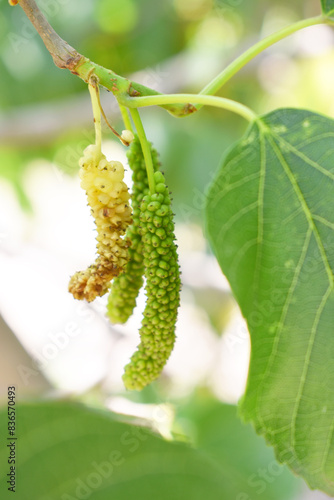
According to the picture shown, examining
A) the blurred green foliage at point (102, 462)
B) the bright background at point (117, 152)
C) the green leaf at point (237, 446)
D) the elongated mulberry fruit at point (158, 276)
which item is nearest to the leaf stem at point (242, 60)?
the elongated mulberry fruit at point (158, 276)

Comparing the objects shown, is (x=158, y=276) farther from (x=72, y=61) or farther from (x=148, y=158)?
(x=72, y=61)

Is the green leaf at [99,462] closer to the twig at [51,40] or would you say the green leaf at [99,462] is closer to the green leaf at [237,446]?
the twig at [51,40]

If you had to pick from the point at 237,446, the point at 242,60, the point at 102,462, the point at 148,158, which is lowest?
the point at 102,462

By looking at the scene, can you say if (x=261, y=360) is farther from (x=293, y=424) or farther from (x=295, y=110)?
(x=295, y=110)

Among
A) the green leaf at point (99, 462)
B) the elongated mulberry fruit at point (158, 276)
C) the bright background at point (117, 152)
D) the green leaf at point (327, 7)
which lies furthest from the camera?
the bright background at point (117, 152)

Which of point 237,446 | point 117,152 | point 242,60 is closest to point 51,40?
point 242,60

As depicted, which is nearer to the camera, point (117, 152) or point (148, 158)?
point (148, 158)
